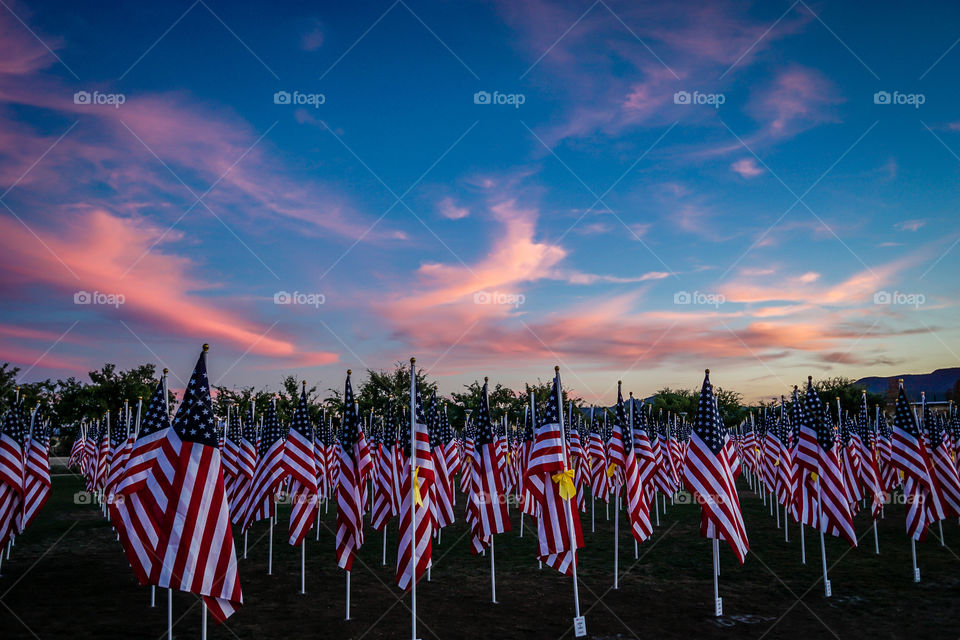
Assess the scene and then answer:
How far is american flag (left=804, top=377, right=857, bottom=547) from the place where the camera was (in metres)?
14.4

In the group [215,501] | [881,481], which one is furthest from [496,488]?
[881,481]

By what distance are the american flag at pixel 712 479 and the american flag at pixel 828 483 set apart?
2.75 m

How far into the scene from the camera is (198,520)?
9055 mm

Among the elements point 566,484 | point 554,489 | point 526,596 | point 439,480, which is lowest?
point 526,596

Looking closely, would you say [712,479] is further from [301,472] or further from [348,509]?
[301,472]

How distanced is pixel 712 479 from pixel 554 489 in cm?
330

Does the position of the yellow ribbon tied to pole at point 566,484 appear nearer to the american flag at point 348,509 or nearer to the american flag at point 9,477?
the american flag at point 348,509

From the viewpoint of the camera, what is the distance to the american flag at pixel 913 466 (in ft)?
52.7

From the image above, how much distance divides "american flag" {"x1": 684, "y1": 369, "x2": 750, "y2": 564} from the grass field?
200 cm

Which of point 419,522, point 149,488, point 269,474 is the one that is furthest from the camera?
point 269,474

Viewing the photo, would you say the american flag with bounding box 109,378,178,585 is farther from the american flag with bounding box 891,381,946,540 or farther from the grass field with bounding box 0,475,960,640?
the american flag with bounding box 891,381,946,540

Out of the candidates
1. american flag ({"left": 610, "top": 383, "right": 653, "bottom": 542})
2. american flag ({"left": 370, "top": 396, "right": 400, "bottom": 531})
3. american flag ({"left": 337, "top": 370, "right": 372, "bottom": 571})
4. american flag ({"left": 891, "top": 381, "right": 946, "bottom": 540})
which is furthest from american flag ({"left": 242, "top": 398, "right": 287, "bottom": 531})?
american flag ({"left": 891, "top": 381, "right": 946, "bottom": 540})

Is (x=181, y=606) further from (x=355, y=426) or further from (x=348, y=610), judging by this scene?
(x=355, y=426)

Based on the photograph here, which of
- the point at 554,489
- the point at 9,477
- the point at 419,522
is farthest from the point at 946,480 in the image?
the point at 9,477
